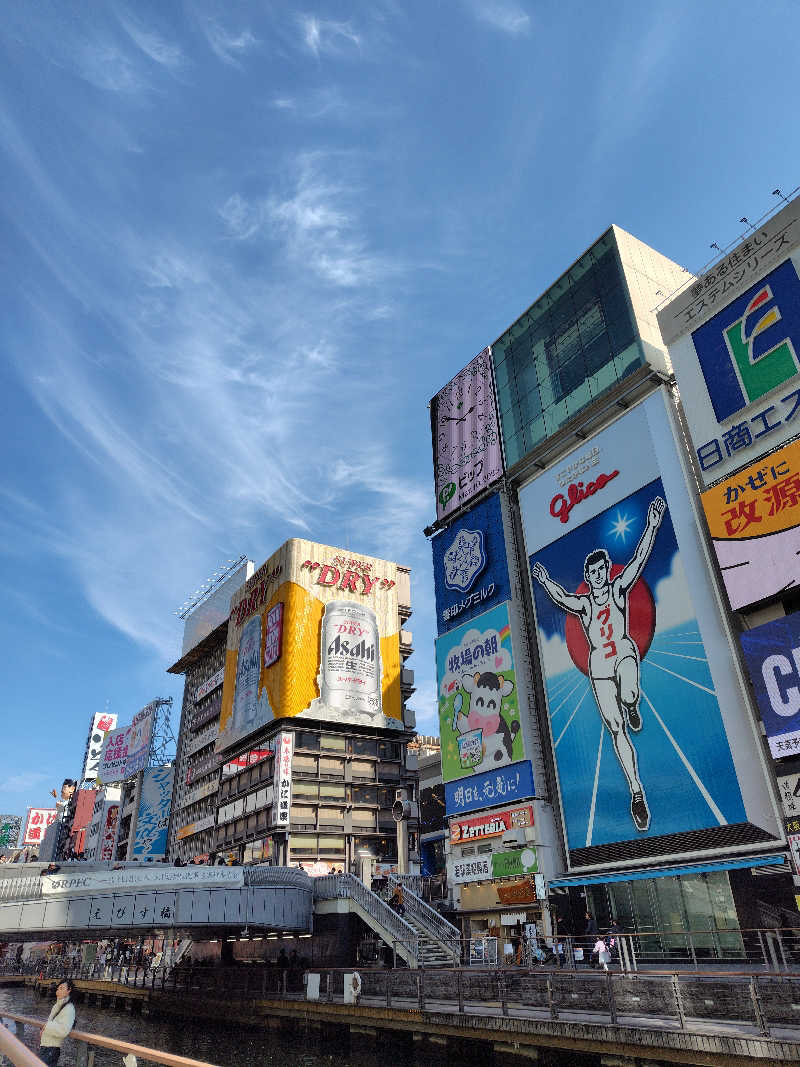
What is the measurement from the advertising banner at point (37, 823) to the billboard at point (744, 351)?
139 meters

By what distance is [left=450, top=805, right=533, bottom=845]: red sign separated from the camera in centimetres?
4466

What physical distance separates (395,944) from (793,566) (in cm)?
2541

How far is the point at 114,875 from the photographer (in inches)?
1425

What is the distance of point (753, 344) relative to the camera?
38.6 m

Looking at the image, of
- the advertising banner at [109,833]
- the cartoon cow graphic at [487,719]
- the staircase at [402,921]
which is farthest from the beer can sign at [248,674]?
the advertising banner at [109,833]

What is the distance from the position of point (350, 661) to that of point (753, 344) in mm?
46443

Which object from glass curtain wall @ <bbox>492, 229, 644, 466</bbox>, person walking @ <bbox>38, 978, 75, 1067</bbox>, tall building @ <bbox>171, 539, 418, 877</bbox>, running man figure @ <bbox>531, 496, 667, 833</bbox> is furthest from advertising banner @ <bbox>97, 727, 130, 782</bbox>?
person walking @ <bbox>38, 978, 75, 1067</bbox>

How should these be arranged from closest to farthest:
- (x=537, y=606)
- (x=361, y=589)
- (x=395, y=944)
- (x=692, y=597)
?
(x=395, y=944)
(x=692, y=597)
(x=537, y=606)
(x=361, y=589)

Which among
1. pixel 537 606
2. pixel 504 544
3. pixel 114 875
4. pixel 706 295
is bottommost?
pixel 114 875

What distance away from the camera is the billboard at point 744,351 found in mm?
36781

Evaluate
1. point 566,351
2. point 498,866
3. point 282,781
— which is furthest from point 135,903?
point 566,351

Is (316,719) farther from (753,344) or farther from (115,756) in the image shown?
(115,756)

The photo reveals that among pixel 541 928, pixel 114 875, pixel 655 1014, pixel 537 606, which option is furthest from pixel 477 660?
pixel 655 1014

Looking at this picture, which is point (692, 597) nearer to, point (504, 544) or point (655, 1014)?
point (504, 544)
